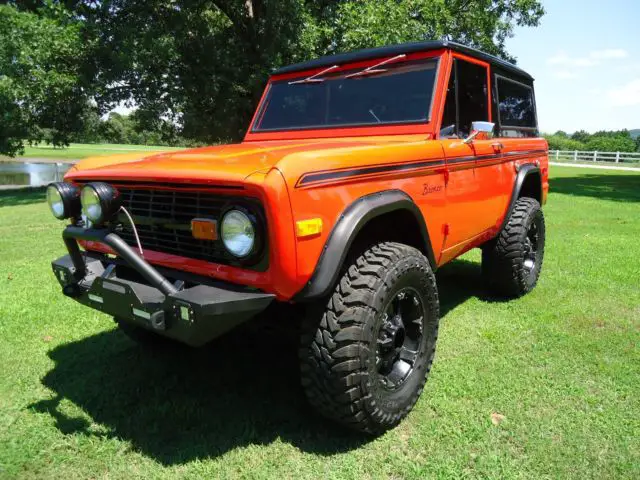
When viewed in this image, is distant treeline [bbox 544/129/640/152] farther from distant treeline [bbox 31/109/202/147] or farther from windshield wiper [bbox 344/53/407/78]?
windshield wiper [bbox 344/53/407/78]

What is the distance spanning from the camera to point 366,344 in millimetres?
2348

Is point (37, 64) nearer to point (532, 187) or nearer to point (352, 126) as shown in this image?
point (352, 126)

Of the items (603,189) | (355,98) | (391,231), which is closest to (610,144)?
(603,189)

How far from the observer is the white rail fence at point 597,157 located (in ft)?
107

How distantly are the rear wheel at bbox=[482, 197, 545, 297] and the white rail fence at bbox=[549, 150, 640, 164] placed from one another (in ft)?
107

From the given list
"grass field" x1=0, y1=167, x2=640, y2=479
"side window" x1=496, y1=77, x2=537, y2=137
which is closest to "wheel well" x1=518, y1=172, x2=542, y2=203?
"side window" x1=496, y1=77, x2=537, y2=137

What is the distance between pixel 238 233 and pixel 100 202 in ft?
2.21

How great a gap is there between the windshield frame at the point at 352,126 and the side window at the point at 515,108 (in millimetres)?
1147

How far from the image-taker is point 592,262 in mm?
6008

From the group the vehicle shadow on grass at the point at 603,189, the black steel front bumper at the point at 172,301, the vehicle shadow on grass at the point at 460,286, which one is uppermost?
the black steel front bumper at the point at 172,301

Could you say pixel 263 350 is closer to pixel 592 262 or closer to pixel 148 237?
pixel 148 237

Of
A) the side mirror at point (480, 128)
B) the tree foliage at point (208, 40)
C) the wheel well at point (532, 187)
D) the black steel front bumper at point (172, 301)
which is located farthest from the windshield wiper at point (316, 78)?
the tree foliage at point (208, 40)

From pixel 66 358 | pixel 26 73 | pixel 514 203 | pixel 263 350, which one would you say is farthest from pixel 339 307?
pixel 26 73

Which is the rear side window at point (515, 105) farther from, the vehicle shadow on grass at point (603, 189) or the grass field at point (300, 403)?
the vehicle shadow on grass at point (603, 189)
